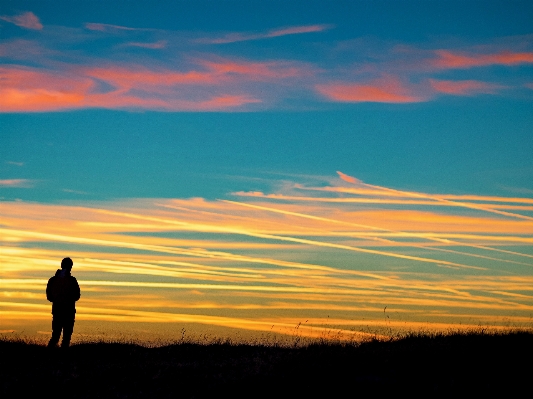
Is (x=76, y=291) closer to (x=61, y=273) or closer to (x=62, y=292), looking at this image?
(x=62, y=292)

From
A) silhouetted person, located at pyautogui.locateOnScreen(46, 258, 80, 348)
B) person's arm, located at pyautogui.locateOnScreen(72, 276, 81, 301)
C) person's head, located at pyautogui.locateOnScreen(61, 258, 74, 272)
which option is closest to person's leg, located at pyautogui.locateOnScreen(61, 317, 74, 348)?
silhouetted person, located at pyautogui.locateOnScreen(46, 258, 80, 348)

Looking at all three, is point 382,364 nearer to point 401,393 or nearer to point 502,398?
point 401,393

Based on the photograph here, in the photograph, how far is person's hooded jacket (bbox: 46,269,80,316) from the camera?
19422 mm

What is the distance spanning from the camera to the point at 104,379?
587 inches

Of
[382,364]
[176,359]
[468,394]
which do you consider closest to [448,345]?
[382,364]

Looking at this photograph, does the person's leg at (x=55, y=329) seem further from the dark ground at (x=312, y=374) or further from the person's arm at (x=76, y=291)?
the dark ground at (x=312, y=374)

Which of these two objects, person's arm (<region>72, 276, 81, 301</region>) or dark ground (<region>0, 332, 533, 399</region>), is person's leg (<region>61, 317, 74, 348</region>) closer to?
person's arm (<region>72, 276, 81, 301</region>)

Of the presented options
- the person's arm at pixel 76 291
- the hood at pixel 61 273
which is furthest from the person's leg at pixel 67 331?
the hood at pixel 61 273

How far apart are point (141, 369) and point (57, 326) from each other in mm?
5098

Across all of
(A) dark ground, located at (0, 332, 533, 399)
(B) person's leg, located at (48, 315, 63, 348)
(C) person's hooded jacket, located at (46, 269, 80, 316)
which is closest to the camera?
(A) dark ground, located at (0, 332, 533, 399)

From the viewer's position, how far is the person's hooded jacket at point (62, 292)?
19.4 meters

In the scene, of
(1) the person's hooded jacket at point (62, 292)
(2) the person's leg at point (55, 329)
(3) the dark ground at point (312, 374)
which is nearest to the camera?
(3) the dark ground at point (312, 374)

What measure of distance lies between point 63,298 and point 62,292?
0.19 meters

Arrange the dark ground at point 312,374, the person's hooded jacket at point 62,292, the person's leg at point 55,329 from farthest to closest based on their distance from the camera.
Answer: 1. the person's leg at point 55,329
2. the person's hooded jacket at point 62,292
3. the dark ground at point 312,374
